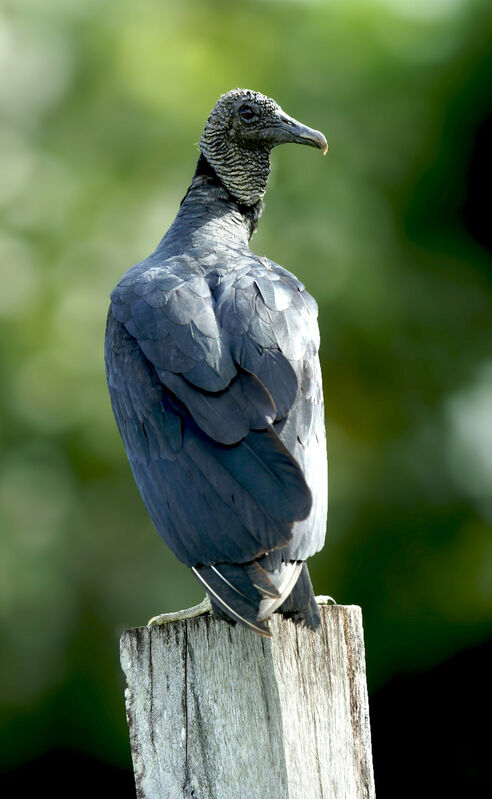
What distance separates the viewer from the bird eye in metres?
3.79

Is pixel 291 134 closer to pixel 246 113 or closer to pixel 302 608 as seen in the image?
pixel 246 113

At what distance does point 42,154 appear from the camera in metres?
7.42

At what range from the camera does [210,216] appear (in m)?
3.72

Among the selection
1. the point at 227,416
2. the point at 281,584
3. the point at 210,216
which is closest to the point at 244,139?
the point at 210,216

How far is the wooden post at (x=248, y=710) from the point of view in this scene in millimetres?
2133

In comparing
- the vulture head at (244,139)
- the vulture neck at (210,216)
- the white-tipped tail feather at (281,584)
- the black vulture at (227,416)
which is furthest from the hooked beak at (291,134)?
the white-tipped tail feather at (281,584)

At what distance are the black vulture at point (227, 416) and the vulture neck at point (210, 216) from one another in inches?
2.3

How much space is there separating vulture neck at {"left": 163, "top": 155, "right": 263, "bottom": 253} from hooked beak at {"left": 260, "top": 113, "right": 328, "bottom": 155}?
268 mm

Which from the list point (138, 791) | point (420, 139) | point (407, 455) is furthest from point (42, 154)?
point (138, 791)

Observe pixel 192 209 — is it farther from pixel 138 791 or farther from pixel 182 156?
pixel 182 156

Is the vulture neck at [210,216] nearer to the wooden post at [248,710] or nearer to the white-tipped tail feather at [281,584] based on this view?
the white-tipped tail feather at [281,584]

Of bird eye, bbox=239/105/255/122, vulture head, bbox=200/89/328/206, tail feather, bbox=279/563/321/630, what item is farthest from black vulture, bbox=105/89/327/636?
bird eye, bbox=239/105/255/122

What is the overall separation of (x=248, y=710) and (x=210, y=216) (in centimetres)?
203

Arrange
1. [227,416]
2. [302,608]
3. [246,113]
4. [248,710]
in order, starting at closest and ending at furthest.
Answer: [248,710]
[302,608]
[227,416]
[246,113]
